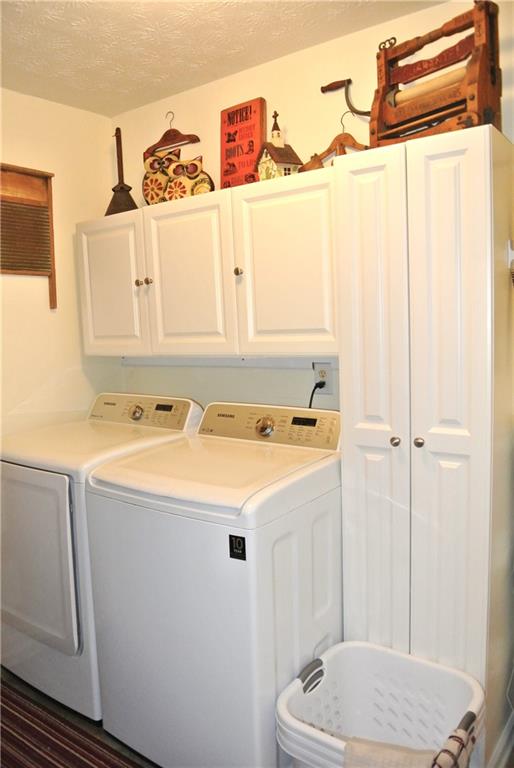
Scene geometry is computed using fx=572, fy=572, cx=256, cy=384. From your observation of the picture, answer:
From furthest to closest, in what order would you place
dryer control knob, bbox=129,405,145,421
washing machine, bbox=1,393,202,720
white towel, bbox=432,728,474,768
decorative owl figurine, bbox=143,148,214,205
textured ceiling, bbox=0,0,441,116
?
dryer control knob, bbox=129,405,145,421 → decorative owl figurine, bbox=143,148,214,205 → washing machine, bbox=1,393,202,720 → textured ceiling, bbox=0,0,441,116 → white towel, bbox=432,728,474,768

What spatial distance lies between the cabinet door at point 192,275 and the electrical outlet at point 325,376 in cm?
36

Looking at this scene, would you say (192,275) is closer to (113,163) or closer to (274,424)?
(274,424)

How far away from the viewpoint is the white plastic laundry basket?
63.2 inches

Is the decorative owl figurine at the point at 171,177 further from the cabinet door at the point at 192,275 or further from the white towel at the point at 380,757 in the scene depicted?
the white towel at the point at 380,757

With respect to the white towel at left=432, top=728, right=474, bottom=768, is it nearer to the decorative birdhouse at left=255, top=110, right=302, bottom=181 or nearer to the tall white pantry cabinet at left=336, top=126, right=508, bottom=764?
the tall white pantry cabinet at left=336, top=126, right=508, bottom=764

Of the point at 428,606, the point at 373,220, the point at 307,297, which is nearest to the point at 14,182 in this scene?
the point at 307,297

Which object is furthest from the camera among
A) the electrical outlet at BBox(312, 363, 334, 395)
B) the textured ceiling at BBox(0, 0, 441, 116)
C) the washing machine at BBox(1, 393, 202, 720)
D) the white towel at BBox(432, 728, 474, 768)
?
the electrical outlet at BBox(312, 363, 334, 395)

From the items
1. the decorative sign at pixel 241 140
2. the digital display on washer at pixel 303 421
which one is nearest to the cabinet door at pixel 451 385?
the digital display on washer at pixel 303 421

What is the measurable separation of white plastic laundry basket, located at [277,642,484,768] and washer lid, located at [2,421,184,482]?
1016mm

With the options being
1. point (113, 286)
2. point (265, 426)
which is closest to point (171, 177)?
point (113, 286)

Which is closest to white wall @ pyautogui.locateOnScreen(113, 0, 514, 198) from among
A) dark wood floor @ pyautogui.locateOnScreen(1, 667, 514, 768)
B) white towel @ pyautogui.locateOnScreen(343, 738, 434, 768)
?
white towel @ pyautogui.locateOnScreen(343, 738, 434, 768)

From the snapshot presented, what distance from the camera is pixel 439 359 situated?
1695mm

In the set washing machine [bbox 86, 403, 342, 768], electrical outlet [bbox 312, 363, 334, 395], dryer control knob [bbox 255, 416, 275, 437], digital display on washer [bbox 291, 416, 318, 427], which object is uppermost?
electrical outlet [bbox 312, 363, 334, 395]

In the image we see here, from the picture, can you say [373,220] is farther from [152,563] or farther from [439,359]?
[152,563]
